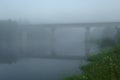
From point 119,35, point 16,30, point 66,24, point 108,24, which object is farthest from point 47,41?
point 119,35

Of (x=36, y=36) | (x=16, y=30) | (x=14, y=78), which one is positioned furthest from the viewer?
(x=36, y=36)

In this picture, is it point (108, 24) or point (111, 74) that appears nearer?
point (111, 74)

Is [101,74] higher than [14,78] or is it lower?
higher

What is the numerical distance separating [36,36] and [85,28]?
150 inches

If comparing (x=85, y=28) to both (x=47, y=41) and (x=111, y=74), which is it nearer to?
(x=47, y=41)

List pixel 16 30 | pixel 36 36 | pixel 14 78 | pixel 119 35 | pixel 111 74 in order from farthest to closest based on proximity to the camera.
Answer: pixel 36 36 → pixel 16 30 → pixel 119 35 → pixel 14 78 → pixel 111 74

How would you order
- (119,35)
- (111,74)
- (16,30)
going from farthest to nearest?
→ (16,30)
(119,35)
(111,74)

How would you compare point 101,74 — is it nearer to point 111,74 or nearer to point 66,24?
point 111,74

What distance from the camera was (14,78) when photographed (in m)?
6.01

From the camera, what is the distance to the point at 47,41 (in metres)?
20.8

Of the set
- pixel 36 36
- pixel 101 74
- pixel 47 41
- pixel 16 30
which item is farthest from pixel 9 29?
pixel 101 74

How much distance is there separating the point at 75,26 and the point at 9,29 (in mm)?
4961

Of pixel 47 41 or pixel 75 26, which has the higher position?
pixel 75 26

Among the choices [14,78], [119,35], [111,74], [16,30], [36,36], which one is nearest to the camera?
[111,74]
